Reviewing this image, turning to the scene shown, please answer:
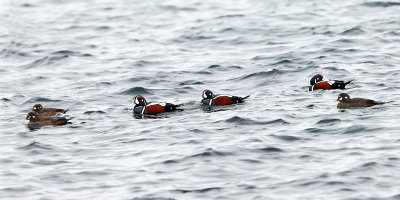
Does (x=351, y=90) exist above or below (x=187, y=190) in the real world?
above

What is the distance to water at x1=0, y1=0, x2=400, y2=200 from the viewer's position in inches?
583

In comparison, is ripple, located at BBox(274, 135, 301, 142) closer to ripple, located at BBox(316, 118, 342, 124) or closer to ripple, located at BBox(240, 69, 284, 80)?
ripple, located at BBox(316, 118, 342, 124)

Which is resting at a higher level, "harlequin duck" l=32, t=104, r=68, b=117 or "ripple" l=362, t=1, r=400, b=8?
"ripple" l=362, t=1, r=400, b=8

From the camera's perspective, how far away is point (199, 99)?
890 inches

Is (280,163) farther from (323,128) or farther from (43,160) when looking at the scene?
(43,160)

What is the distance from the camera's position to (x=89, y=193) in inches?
568

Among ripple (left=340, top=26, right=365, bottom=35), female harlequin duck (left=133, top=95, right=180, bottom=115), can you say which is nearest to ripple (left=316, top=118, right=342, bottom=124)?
female harlequin duck (left=133, top=95, right=180, bottom=115)

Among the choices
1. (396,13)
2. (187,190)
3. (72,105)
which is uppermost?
(396,13)

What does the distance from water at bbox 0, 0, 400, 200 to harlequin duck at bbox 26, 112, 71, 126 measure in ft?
0.70

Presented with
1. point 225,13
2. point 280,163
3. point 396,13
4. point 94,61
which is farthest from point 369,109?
point 225,13

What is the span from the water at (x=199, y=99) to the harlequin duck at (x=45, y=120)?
213 millimetres

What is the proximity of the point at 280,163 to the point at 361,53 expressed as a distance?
13.1 meters

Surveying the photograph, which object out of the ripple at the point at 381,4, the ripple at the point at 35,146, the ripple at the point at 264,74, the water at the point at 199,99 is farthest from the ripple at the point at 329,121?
the ripple at the point at 381,4

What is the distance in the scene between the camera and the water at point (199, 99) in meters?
14.8
